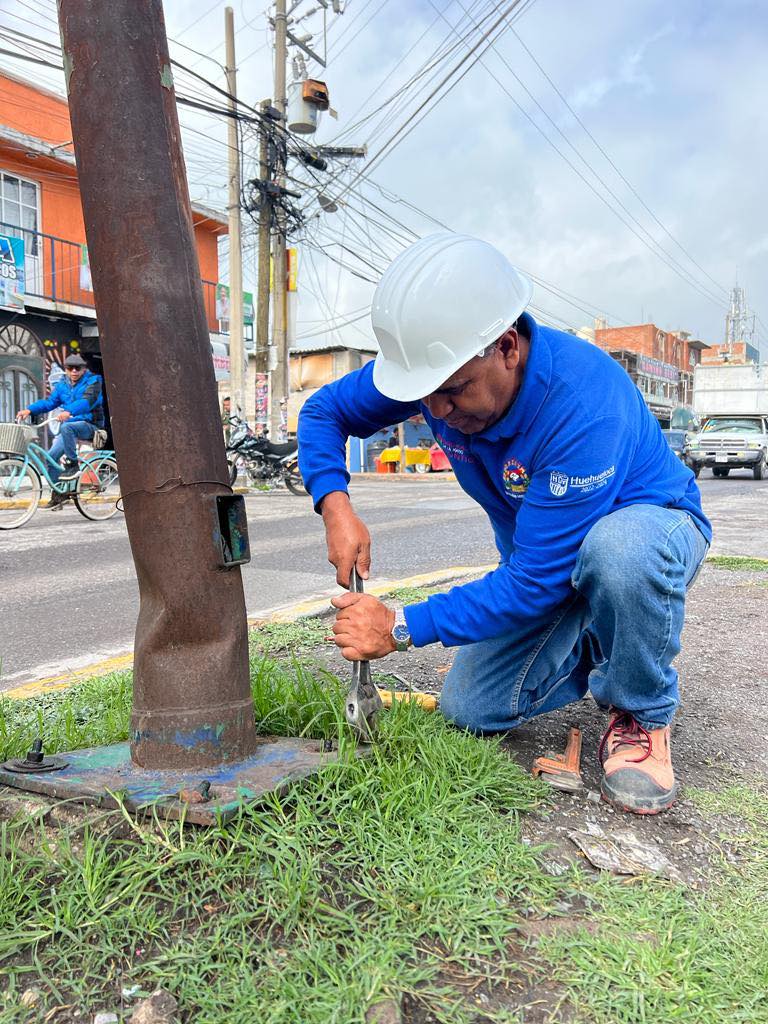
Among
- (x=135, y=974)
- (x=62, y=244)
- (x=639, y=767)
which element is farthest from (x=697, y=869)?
(x=62, y=244)

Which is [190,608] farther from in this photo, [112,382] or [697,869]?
[697,869]

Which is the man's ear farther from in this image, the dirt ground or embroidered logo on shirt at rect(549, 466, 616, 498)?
the dirt ground

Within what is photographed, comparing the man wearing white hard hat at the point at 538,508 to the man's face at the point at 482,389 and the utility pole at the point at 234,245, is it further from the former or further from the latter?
the utility pole at the point at 234,245

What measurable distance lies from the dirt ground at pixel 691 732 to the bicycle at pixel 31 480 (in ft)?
20.8

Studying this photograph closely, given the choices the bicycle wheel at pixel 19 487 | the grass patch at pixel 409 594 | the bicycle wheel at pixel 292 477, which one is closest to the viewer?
the grass patch at pixel 409 594

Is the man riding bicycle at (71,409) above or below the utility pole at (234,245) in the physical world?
below

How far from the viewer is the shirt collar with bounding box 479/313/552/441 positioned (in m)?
2.01

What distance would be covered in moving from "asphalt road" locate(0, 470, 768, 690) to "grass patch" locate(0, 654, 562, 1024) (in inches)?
71.7

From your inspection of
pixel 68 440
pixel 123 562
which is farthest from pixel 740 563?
pixel 68 440

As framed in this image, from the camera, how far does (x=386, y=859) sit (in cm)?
156

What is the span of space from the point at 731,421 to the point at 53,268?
18.9 metres

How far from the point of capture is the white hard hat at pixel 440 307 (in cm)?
187

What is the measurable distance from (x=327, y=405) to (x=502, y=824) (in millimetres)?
1415

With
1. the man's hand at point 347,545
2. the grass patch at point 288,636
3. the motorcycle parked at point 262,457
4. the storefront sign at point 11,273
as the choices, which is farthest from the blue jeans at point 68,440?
the man's hand at point 347,545
